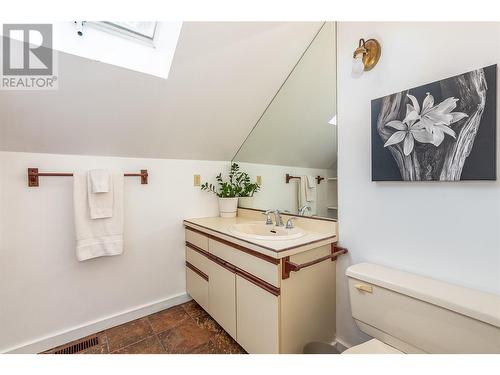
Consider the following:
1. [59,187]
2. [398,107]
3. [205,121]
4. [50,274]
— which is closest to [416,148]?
[398,107]

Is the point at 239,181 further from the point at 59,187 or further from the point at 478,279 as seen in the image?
the point at 478,279

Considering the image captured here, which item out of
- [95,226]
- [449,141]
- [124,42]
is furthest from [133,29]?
[449,141]

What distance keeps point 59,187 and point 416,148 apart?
2146 mm

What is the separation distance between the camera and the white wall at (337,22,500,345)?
0.92 meters

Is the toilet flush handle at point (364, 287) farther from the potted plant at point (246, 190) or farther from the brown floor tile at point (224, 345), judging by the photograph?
the potted plant at point (246, 190)

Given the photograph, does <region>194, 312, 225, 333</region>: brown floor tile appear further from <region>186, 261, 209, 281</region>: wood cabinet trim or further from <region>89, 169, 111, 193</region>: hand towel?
<region>89, 169, 111, 193</region>: hand towel

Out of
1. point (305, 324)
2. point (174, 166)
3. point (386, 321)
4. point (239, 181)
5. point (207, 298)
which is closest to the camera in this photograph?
point (386, 321)

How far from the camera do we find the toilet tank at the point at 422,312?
0.80 metres

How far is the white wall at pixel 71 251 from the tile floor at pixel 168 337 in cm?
16

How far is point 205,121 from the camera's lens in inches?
70.9

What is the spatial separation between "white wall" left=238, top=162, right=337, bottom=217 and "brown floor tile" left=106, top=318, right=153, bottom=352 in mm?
1292

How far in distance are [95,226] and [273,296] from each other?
1.32 metres

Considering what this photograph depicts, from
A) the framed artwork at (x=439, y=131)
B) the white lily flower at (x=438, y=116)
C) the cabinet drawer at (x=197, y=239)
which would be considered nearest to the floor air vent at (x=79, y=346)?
the cabinet drawer at (x=197, y=239)

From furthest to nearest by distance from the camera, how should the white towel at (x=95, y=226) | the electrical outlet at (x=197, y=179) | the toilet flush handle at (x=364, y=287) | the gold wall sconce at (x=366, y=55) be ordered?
the electrical outlet at (x=197, y=179) → the white towel at (x=95, y=226) → the gold wall sconce at (x=366, y=55) → the toilet flush handle at (x=364, y=287)
